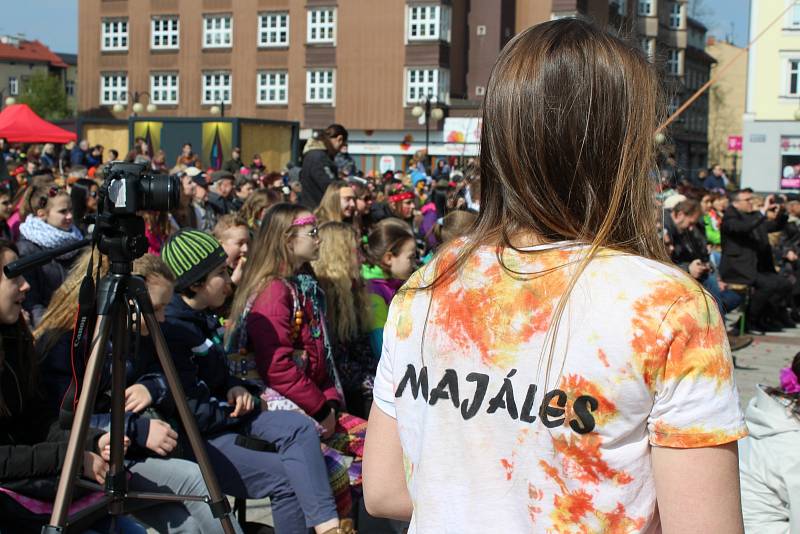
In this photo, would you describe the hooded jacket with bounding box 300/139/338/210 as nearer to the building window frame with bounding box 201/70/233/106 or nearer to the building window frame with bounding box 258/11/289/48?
the building window frame with bounding box 258/11/289/48

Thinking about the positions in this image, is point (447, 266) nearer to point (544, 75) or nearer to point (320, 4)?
point (544, 75)

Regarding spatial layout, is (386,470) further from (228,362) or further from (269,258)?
(269,258)

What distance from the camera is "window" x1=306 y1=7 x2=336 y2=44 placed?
48.0m

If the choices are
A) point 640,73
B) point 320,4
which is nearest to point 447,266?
point 640,73

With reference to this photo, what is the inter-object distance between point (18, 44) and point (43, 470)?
105632 millimetres

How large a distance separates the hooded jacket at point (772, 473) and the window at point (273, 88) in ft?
155

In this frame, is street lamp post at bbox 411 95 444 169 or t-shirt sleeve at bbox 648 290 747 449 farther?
street lamp post at bbox 411 95 444 169

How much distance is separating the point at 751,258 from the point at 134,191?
10268 mm

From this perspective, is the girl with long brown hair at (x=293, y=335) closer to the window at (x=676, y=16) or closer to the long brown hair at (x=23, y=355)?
the long brown hair at (x=23, y=355)

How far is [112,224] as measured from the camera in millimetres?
3004

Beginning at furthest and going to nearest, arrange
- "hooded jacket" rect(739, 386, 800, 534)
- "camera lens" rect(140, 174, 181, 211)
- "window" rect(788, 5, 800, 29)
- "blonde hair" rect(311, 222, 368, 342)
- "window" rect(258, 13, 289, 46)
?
1. "window" rect(258, 13, 289, 46)
2. "window" rect(788, 5, 800, 29)
3. "blonde hair" rect(311, 222, 368, 342)
4. "hooded jacket" rect(739, 386, 800, 534)
5. "camera lens" rect(140, 174, 181, 211)

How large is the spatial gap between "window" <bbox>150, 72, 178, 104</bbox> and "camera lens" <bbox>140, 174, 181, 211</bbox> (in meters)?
49.8

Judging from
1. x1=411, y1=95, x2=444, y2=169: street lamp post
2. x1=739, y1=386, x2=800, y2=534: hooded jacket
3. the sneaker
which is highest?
x1=411, y1=95, x2=444, y2=169: street lamp post

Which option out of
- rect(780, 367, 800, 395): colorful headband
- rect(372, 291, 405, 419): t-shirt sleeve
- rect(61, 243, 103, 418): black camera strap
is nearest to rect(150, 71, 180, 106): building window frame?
rect(61, 243, 103, 418): black camera strap
